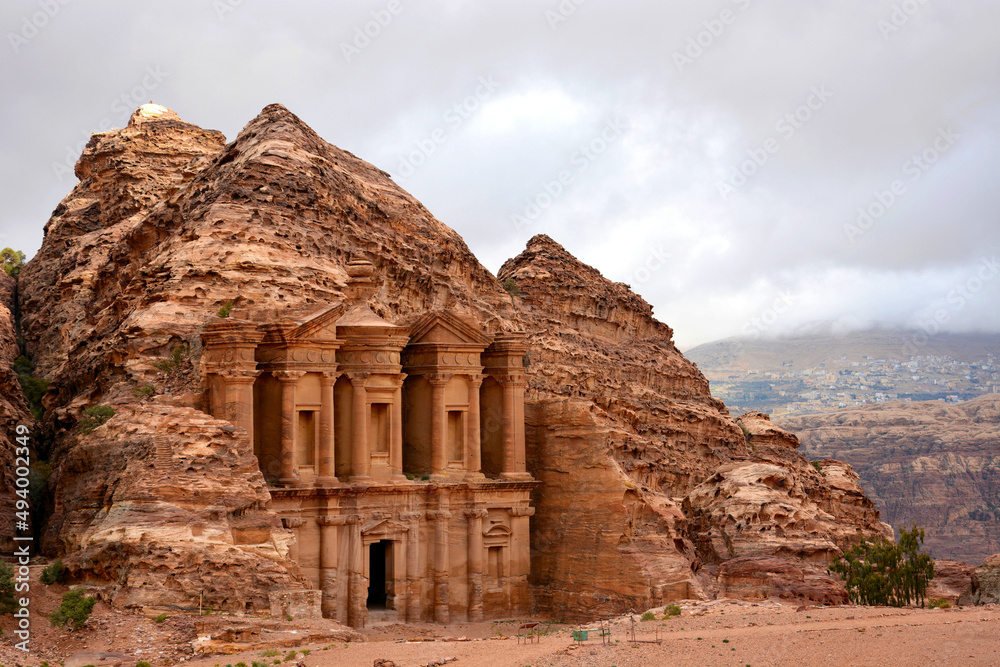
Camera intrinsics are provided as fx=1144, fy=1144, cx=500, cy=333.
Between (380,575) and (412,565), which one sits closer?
(412,565)

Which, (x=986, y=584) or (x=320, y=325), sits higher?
(x=320, y=325)

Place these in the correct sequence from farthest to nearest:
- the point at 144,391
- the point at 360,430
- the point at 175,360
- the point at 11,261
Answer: the point at 11,261 → the point at 360,430 → the point at 175,360 → the point at 144,391

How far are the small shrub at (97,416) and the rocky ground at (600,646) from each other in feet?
30.8

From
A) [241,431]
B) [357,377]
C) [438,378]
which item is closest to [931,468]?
[438,378]

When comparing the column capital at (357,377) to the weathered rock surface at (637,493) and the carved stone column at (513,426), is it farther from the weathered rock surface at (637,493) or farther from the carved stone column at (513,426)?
the weathered rock surface at (637,493)

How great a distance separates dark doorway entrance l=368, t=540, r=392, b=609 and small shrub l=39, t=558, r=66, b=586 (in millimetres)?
15020

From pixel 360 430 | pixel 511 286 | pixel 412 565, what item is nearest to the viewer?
pixel 360 430

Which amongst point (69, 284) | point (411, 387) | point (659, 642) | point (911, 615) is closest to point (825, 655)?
point (659, 642)

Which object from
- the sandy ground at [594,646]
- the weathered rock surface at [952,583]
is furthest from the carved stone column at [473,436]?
the weathered rock surface at [952,583]

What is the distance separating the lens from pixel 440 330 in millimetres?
47938

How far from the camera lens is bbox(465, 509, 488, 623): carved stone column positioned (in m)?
47.2

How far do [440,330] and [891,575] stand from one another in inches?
805

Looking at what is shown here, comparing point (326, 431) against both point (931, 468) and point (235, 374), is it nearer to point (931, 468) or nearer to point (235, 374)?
point (235, 374)

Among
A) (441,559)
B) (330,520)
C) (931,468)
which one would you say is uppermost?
(931,468)
